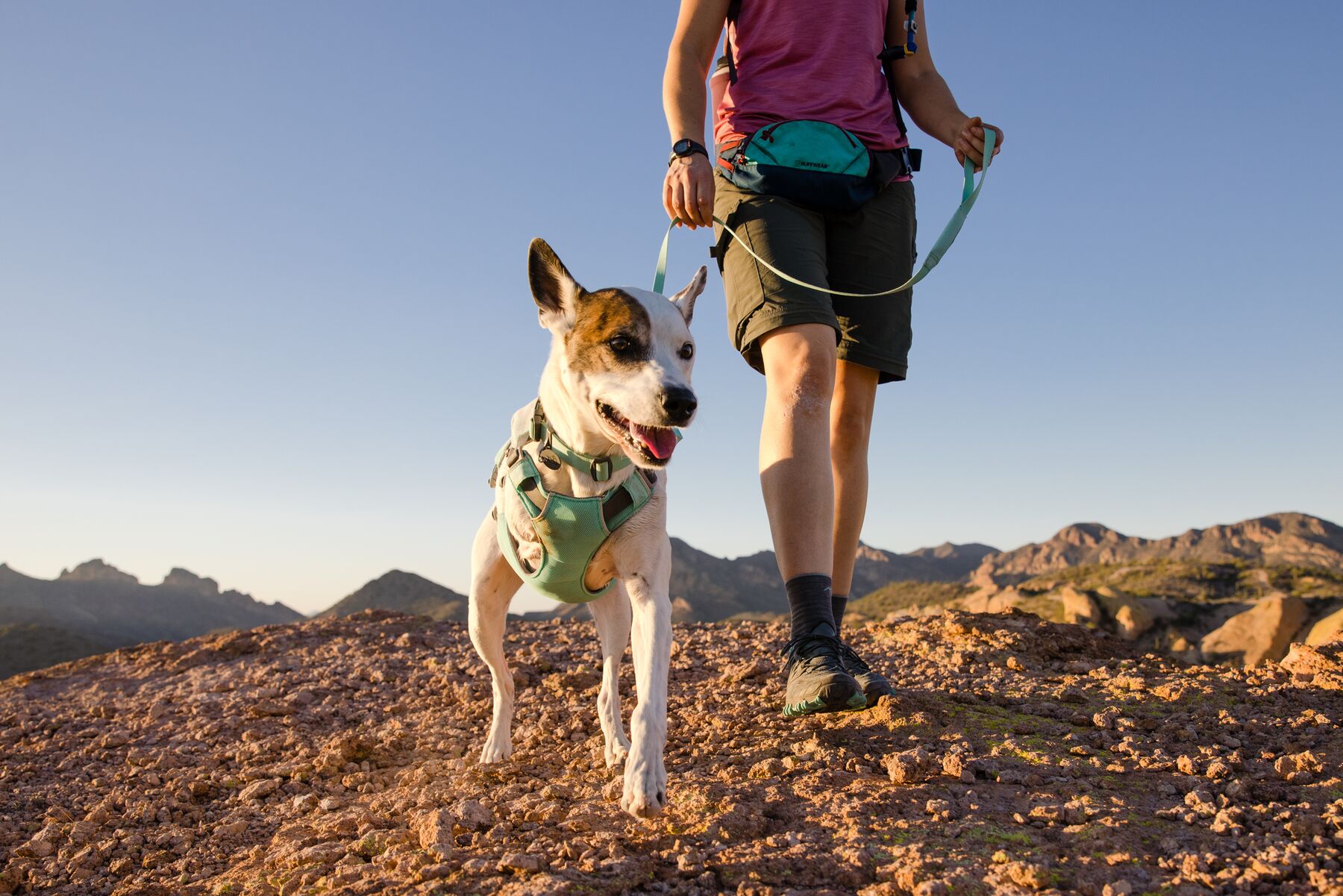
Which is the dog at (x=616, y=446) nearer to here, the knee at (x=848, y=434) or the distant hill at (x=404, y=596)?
the knee at (x=848, y=434)

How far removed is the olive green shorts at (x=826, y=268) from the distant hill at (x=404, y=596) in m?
16.1

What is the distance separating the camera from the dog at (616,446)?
2971mm

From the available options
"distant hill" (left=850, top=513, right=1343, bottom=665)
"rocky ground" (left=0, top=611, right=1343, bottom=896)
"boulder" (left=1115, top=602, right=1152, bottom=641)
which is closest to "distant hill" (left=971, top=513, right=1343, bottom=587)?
"distant hill" (left=850, top=513, right=1343, bottom=665)

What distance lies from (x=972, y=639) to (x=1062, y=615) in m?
8.72

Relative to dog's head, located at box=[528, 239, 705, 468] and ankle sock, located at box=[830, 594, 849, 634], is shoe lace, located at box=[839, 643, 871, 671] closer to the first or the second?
ankle sock, located at box=[830, 594, 849, 634]

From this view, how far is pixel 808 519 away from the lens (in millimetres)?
3455

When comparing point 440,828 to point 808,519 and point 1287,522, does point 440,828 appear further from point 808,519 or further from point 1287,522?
point 1287,522

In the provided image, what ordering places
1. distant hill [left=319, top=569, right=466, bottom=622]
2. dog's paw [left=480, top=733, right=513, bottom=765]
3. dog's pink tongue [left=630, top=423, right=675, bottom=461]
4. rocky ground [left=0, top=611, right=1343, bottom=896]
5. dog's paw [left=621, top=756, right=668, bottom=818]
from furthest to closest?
distant hill [left=319, top=569, right=466, bottom=622] → dog's paw [left=480, top=733, right=513, bottom=765] → dog's pink tongue [left=630, top=423, right=675, bottom=461] → dog's paw [left=621, top=756, right=668, bottom=818] → rocky ground [left=0, top=611, right=1343, bottom=896]

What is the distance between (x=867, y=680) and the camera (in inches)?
140

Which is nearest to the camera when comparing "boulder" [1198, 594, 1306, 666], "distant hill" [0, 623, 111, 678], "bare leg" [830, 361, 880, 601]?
"bare leg" [830, 361, 880, 601]

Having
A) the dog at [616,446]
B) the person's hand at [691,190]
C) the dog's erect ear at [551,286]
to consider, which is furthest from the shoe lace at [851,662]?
the person's hand at [691,190]

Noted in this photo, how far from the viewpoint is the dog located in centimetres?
297

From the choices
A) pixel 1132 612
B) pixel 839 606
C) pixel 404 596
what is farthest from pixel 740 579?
pixel 839 606

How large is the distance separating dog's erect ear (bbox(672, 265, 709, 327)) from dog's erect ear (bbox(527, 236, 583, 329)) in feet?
1.46
